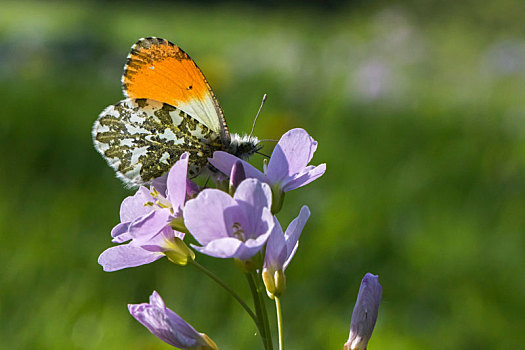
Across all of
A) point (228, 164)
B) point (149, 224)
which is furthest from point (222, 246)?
point (228, 164)

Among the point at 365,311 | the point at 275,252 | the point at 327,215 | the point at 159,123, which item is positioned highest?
the point at 159,123

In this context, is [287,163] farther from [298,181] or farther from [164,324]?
[164,324]

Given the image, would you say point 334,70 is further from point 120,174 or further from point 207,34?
point 207,34

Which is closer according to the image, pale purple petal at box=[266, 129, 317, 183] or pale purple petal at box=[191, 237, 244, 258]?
pale purple petal at box=[191, 237, 244, 258]

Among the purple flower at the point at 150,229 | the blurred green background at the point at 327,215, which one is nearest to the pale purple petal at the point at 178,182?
the purple flower at the point at 150,229

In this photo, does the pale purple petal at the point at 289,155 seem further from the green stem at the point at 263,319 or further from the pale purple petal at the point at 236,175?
the green stem at the point at 263,319

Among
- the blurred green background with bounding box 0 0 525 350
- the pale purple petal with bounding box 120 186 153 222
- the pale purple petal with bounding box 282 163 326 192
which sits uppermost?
the pale purple petal with bounding box 282 163 326 192

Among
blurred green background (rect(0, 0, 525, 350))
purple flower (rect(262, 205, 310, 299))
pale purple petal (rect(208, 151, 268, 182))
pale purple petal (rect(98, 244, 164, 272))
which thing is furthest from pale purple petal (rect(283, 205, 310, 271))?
blurred green background (rect(0, 0, 525, 350))

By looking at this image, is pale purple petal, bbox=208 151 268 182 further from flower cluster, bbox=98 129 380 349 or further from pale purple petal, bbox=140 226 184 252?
pale purple petal, bbox=140 226 184 252
